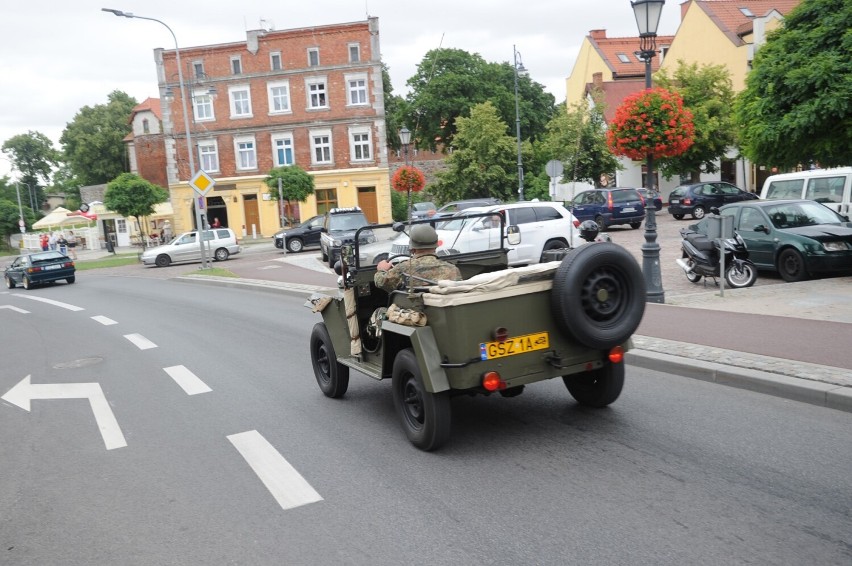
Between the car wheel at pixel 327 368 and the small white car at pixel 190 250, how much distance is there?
Answer: 2635 centimetres

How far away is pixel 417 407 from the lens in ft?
17.3

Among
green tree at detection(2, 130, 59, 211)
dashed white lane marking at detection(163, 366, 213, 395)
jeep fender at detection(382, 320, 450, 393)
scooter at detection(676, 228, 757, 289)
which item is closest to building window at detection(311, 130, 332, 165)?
scooter at detection(676, 228, 757, 289)

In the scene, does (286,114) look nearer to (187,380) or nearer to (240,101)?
(240,101)

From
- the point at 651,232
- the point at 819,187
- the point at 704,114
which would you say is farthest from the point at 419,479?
the point at 704,114

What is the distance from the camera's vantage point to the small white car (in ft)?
106

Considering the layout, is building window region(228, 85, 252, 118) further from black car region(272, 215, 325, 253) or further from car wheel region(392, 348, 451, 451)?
car wheel region(392, 348, 451, 451)

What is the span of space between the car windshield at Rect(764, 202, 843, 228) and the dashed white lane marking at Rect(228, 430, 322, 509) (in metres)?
11.5

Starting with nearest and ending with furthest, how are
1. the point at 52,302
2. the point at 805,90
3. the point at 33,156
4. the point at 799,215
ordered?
the point at 805,90 → the point at 799,215 → the point at 52,302 → the point at 33,156

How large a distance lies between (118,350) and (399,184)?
914 inches

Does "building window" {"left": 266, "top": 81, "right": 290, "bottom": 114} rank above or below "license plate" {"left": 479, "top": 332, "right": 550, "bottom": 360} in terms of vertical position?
above

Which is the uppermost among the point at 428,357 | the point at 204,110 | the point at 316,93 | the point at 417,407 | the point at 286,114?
the point at 316,93

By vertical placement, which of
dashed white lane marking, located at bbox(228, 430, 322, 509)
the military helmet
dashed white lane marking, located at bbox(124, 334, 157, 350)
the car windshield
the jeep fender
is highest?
the military helmet

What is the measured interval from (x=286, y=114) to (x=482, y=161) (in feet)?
46.2

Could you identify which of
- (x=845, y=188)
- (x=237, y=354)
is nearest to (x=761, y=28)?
(x=845, y=188)
